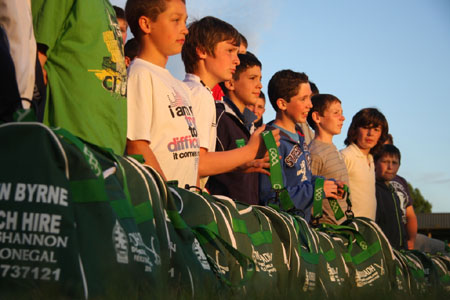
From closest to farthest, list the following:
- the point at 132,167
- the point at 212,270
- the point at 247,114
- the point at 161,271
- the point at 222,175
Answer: the point at 161,271 → the point at 132,167 → the point at 212,270 → the point at 222,175 → the point at 247,114

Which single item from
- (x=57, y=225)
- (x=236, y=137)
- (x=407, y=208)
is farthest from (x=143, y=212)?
(x=407, y=208)

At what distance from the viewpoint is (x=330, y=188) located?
17.8 ft

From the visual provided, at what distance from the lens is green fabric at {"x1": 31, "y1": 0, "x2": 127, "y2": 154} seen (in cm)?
304

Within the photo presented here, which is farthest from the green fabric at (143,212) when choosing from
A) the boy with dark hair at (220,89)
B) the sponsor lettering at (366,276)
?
the boy with dark hair at (220,89)

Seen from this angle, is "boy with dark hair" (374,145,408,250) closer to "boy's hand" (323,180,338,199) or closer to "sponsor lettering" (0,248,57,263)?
"boy's hand" (323,180,338,199)

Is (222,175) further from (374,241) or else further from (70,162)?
(70,162)

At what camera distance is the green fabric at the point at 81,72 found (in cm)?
304

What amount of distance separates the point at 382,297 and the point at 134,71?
7.04ft

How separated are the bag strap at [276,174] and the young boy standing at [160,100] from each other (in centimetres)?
56

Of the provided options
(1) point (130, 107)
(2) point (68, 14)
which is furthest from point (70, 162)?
(1) point (130, 107)

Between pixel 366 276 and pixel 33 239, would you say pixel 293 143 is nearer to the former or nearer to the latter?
pixel 366 276

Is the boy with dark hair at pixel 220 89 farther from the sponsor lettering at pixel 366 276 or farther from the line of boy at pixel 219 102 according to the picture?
the sponsor lettering at pixel 366 276

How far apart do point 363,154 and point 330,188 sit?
198 centimetres

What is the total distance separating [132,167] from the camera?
2.63 metres
